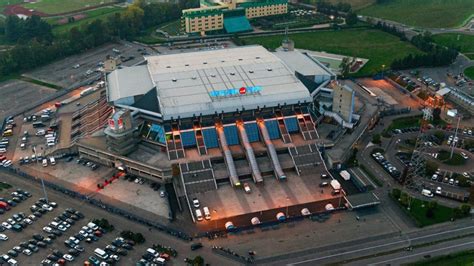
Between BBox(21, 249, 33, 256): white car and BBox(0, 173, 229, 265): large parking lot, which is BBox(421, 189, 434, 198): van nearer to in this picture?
BBox(0, 173, 229, 265): large parking lot

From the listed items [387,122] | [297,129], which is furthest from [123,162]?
[387,122]

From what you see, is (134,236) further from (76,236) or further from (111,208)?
(111,208)

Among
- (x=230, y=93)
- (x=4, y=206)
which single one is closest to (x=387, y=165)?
(x=230, y=93)

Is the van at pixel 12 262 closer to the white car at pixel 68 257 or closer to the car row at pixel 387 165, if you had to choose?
the white car at pixel 68 257

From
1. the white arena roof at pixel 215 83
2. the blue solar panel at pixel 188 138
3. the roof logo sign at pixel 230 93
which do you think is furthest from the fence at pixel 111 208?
the roof logo sign at pixel 230 93

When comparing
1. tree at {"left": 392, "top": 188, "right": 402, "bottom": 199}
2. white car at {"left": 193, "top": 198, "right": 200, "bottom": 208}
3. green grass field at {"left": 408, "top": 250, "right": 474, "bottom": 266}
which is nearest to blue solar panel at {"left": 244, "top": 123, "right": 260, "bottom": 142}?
white car at {"left": 193, "top": 198, "right": 200, "bottom": 208}

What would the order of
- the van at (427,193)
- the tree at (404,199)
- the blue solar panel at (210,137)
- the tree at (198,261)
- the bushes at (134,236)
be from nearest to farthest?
1. the tree at (198,261)
2. the bushes at (134,236)
3. the tree at (404,199)
4. the van at (427,193)
5. the blue solar panel at (210,137)
